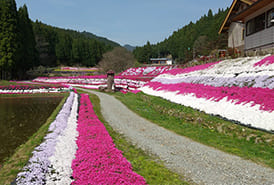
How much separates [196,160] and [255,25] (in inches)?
703

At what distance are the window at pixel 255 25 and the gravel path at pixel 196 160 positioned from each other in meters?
14.7

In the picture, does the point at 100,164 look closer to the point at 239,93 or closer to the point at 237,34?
the point at 239,93

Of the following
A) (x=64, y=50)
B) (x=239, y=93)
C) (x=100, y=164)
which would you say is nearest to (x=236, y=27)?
(x=239, y=93)

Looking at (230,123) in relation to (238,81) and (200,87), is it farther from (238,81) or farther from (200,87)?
(200,87)

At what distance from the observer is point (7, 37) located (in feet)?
139

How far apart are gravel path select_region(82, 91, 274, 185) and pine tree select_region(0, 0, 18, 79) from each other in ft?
134

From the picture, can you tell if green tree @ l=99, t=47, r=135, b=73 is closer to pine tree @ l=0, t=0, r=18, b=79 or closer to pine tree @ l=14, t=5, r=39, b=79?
pine tree @ l=14, t=5, r=39, b=79

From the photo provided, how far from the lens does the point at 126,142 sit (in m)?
8.92

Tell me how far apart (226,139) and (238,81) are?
6.27m

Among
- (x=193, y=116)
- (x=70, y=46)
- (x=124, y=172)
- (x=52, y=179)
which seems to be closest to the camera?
(x=52, y=179)

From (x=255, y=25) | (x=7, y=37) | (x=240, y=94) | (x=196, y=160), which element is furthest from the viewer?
(x=7, y=37)

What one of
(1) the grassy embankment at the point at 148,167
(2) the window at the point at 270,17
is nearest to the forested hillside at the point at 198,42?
(2) the window at the point at 270,17

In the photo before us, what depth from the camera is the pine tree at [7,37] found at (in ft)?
136

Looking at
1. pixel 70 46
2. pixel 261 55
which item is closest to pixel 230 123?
pixel 261 55
